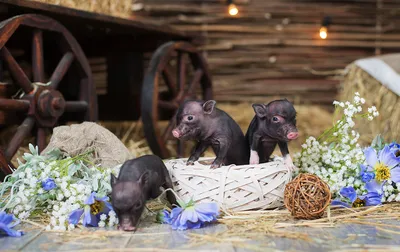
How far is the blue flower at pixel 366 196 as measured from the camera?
231cm

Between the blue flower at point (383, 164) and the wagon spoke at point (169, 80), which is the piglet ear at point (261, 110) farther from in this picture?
the wagon spoke at point (169, 80)

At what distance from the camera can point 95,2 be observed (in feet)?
12.2

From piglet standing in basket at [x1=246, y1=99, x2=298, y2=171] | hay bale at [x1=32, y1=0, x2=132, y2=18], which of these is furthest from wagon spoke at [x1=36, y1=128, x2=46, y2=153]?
piglet standing in basket at [x1=246, y1=99, x2=298, y2=171]

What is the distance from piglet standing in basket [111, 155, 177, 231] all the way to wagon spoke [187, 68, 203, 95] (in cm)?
191

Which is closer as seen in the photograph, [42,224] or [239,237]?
[239,237]

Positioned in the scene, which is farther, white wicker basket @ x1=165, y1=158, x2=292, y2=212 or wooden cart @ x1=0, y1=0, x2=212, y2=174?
wooden cart @ x1=0, y1=0, x2=212, y2=174

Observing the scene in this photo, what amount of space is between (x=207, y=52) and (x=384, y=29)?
1.71 m

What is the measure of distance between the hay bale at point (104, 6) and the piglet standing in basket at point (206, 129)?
4.77ft

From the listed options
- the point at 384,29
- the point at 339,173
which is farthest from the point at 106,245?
the point at 384,29

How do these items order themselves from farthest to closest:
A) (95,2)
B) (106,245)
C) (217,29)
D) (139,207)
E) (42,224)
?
(217,29)
(95,2)
(42,224)
(139,207)
(106,245)

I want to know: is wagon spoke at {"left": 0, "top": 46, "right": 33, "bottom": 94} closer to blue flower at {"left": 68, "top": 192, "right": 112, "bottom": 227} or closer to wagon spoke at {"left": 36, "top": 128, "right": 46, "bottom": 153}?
wagon spoke at {"left": 36, "top": 128, "right": 46, "bottom": 153}

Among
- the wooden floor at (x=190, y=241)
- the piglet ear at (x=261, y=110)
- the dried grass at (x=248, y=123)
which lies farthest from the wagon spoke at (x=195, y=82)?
the wooden floor at (x=190, y=241)

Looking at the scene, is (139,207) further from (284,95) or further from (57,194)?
(284,95)

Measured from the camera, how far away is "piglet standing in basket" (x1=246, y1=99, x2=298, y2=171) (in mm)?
2229
